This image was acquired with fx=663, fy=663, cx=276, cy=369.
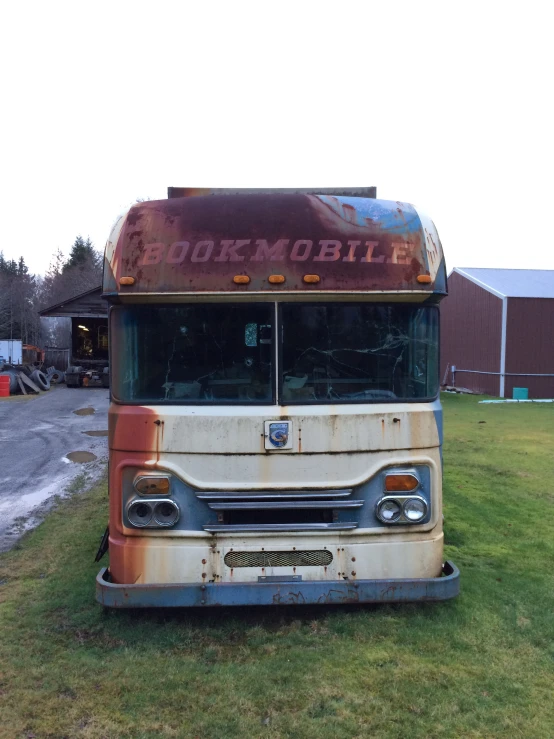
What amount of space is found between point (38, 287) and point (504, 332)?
59744 millimetres

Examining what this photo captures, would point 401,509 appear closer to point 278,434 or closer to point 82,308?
point 278,434

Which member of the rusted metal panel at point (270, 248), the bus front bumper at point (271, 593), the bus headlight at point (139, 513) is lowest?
the bus front bumper at point (271, 593)

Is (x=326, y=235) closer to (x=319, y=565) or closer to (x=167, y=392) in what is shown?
(x=167, y=392)

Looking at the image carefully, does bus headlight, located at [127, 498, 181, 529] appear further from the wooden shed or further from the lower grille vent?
the wooden shed

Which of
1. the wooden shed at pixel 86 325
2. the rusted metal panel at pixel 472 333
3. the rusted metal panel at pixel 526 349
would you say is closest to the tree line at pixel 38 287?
the wooden shed at pixel 86 325

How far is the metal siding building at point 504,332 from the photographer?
80.8 ft

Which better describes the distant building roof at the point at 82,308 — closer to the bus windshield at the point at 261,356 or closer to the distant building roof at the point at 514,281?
the distant building roof at the point at 514,281

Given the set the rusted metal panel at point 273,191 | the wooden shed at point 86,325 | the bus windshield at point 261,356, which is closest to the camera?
the bus windshield at point 261,356

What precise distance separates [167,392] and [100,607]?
66.4 inches

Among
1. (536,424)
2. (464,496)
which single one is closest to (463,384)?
(536,424)

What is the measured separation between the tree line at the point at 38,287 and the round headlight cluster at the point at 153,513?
5393 cm

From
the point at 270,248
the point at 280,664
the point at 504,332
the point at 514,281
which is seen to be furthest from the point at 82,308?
the point at 280,664

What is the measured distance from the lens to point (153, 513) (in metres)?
4.21

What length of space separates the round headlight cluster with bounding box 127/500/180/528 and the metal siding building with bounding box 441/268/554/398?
2231 centimetres
